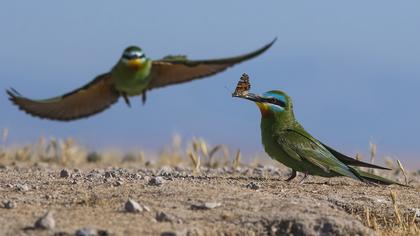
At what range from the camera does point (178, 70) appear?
5.36m

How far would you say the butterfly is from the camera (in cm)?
736

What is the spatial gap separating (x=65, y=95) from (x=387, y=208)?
296 cm

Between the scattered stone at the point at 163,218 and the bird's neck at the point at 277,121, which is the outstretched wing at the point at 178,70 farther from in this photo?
the bird's neck at the point at 277,121

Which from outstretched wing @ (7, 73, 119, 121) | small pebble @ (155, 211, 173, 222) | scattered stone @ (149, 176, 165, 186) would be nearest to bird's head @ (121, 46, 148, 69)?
outstretched wing @ (7, 73, 119, 121)

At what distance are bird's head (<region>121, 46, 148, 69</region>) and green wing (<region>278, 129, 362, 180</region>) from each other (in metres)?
3.20

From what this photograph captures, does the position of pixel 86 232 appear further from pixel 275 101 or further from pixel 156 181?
pixel 275 101

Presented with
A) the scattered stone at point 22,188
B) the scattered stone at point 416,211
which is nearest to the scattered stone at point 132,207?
the scattered stone at point 22,188

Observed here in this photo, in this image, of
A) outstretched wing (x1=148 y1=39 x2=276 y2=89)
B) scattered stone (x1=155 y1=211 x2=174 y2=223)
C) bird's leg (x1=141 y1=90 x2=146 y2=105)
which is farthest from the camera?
scattered stone (x1=155 y1=211 x2=174 y2=223)

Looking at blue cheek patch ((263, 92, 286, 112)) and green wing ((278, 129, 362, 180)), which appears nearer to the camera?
green wing ((278, 129, 362, 180))

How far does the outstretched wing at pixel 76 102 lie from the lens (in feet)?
18.0

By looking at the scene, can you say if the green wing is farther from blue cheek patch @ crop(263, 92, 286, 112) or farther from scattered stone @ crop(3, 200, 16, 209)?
scattered stone @ crop(3, 200, 16, 209)

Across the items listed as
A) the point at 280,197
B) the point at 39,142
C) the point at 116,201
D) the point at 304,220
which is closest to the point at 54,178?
the point at 116,201

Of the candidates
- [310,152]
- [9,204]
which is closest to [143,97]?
[9,204]

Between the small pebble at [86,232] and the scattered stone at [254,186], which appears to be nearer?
the small pebble at [86,232]
